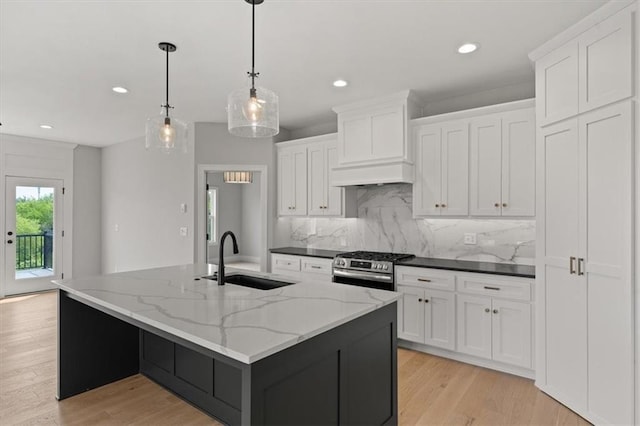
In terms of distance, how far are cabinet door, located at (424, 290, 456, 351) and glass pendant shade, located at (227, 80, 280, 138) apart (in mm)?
2284

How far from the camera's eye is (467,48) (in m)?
2.77

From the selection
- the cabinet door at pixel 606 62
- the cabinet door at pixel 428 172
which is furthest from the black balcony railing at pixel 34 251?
the cabinet door at pixel 606 62

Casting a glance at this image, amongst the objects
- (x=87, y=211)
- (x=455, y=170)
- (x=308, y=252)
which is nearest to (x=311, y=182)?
(x=308, y=252)

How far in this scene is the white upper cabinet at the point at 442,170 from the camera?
3.52 meters

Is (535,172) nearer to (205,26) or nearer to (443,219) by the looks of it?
(443,219)

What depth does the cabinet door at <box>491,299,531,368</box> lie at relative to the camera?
2.99 metres

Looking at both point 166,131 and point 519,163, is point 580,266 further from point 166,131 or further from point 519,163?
point 166,131

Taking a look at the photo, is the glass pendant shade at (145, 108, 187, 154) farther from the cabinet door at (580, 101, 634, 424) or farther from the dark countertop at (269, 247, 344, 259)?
the cabinet door at (580, 101, 634, 424)

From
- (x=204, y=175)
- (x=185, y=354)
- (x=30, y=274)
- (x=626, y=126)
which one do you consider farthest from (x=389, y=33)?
(x=30, y=274)

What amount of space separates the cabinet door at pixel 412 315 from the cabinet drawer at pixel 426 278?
0.23 feet

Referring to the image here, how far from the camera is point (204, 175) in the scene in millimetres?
4984

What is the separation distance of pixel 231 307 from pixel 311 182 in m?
3.03

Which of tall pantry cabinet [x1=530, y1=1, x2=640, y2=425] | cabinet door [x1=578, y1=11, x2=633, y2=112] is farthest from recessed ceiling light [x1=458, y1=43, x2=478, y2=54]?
cabinet door [x1=578, y1=11, x2=633, y2=112]

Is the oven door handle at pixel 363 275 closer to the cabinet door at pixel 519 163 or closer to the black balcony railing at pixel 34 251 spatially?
the cabinet door at pixel 519 163
